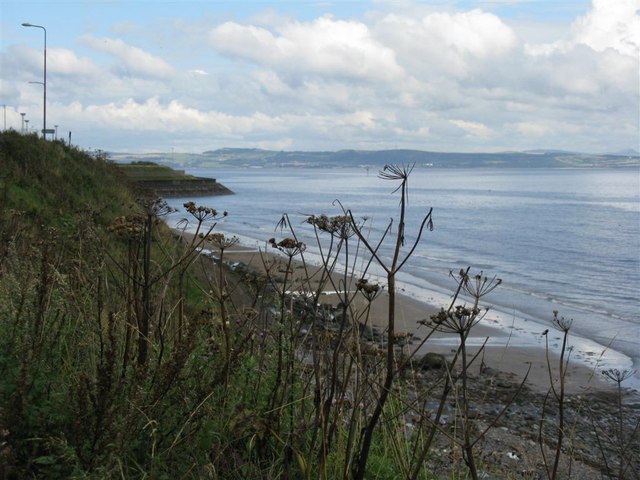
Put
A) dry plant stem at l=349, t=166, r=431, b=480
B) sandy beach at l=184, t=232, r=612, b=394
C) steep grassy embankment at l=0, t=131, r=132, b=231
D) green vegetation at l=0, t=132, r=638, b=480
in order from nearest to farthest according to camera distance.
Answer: dry plant stem at l=349, t=166, r=431, b=480, green vegetation at l=0, t=132, r=638, b=480, sandy beach at l=184, t=232, r=612, b=394, steep grassy embankment at l=0, t=131, r=132, b=231

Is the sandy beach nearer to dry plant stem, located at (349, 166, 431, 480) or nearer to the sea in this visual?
the sea

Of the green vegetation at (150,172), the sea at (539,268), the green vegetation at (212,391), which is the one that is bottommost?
the sea at (539,268)

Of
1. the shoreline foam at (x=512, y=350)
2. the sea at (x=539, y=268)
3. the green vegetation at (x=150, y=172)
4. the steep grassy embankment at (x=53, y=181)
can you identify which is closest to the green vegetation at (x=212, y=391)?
the sea at (x=539, y=268)

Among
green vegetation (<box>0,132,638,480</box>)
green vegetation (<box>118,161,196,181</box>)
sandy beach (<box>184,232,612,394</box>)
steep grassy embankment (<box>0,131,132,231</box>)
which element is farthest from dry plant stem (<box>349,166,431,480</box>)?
green vegetation (<box>118,161,196,181</box>)

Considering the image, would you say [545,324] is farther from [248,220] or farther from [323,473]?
[248,220]

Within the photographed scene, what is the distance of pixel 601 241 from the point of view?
4388 centimetres

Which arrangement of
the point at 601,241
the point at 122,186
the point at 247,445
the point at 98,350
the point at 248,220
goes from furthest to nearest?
the point at 248,220 < the point at 601,241 < the point at 122,186 < the point at 98,350 < the point at 247,445

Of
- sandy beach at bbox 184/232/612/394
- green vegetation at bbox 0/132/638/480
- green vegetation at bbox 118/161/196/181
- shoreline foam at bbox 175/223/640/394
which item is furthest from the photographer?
green vegetation at bbox 118/161/196/181

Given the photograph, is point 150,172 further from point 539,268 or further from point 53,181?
point 53,181

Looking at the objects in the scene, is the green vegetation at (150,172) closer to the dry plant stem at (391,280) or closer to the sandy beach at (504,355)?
the sandy beach at (504,355)

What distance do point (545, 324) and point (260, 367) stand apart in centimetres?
1734

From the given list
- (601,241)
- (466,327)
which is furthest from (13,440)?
(601,241)

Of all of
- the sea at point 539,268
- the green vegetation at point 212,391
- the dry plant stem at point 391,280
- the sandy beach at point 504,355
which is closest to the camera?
the dry plant stem at point 391,280

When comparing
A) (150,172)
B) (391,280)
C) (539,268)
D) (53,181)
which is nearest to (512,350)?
(53,181)
